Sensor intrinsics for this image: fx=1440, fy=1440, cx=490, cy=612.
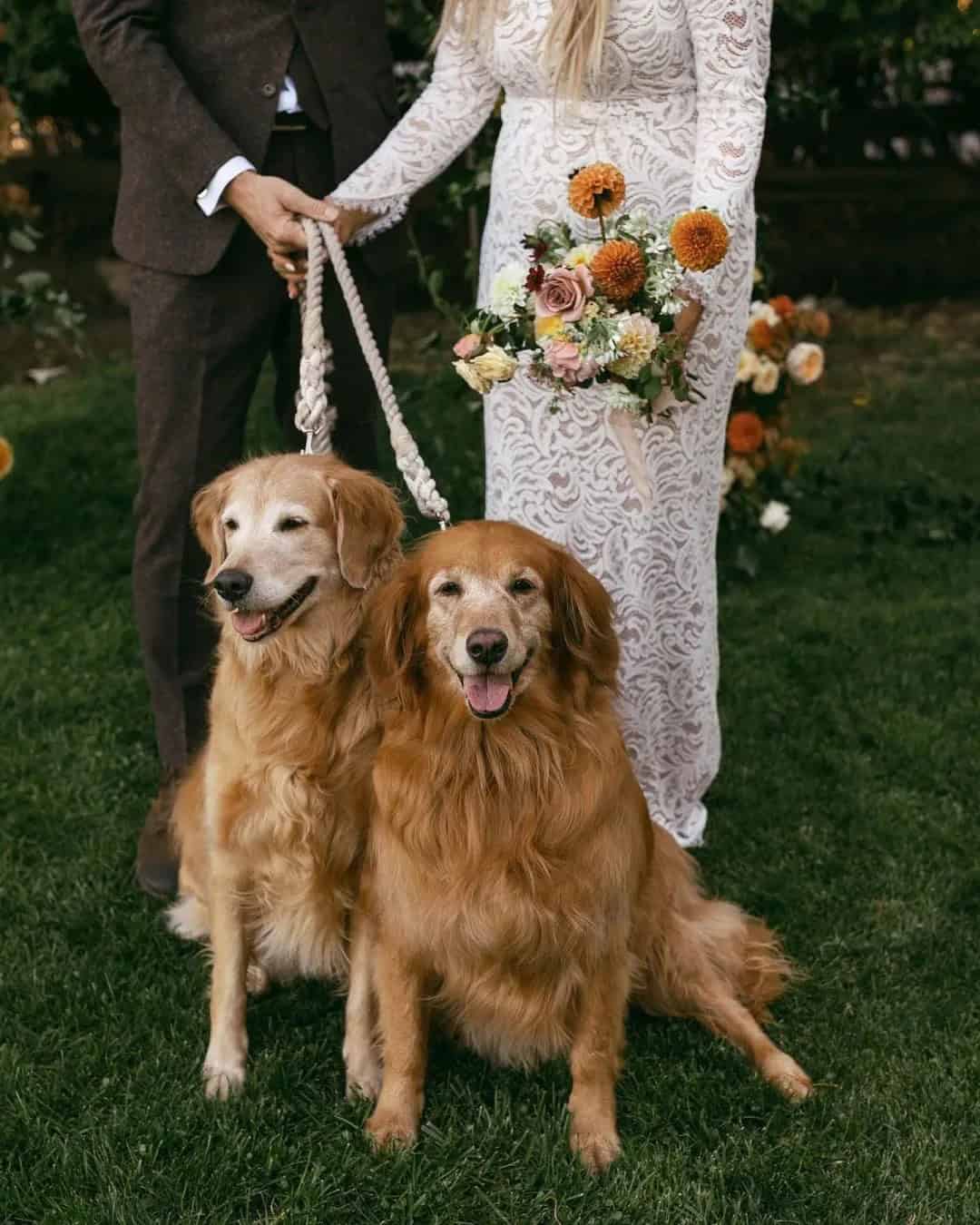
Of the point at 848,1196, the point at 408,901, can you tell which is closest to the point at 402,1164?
the point at 408,901

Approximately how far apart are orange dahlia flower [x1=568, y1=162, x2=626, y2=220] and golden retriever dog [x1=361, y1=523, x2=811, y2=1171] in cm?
68

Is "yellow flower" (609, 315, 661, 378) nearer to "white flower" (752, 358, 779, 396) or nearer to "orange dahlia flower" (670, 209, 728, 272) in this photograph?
"orange dahlia flower" (670, 209, 728, 272)

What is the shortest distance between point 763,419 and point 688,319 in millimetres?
2946

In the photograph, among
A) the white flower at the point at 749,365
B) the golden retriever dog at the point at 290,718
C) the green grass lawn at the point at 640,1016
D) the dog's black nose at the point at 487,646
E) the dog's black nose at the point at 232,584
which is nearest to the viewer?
the dog's black nose at the point at 487,646

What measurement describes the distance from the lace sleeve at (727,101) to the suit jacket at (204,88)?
89 centimetres

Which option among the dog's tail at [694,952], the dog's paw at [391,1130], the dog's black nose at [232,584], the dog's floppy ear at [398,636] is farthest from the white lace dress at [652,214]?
the dog's paw at [391,1130]

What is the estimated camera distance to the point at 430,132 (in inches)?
132

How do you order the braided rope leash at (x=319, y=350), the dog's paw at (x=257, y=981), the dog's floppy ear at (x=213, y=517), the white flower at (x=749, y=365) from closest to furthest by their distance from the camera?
the dog's floppy ear at (x=213, y=517) → the braided rope leash at (x=319, y=350) → the dog's paw at (x=257, y=981) → the white flower at (x=749, y=365)

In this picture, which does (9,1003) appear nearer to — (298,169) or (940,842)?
(298,169)

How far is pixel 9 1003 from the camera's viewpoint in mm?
3096

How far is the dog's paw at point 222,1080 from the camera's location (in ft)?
9.18

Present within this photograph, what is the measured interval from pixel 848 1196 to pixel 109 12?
289 cm

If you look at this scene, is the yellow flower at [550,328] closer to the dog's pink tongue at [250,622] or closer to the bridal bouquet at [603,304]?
the bridal bouquet at [603,304]

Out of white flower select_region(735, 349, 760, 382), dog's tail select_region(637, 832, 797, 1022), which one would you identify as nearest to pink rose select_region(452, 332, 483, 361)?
dog's tail select_region(637, 832, 797, 1022)
